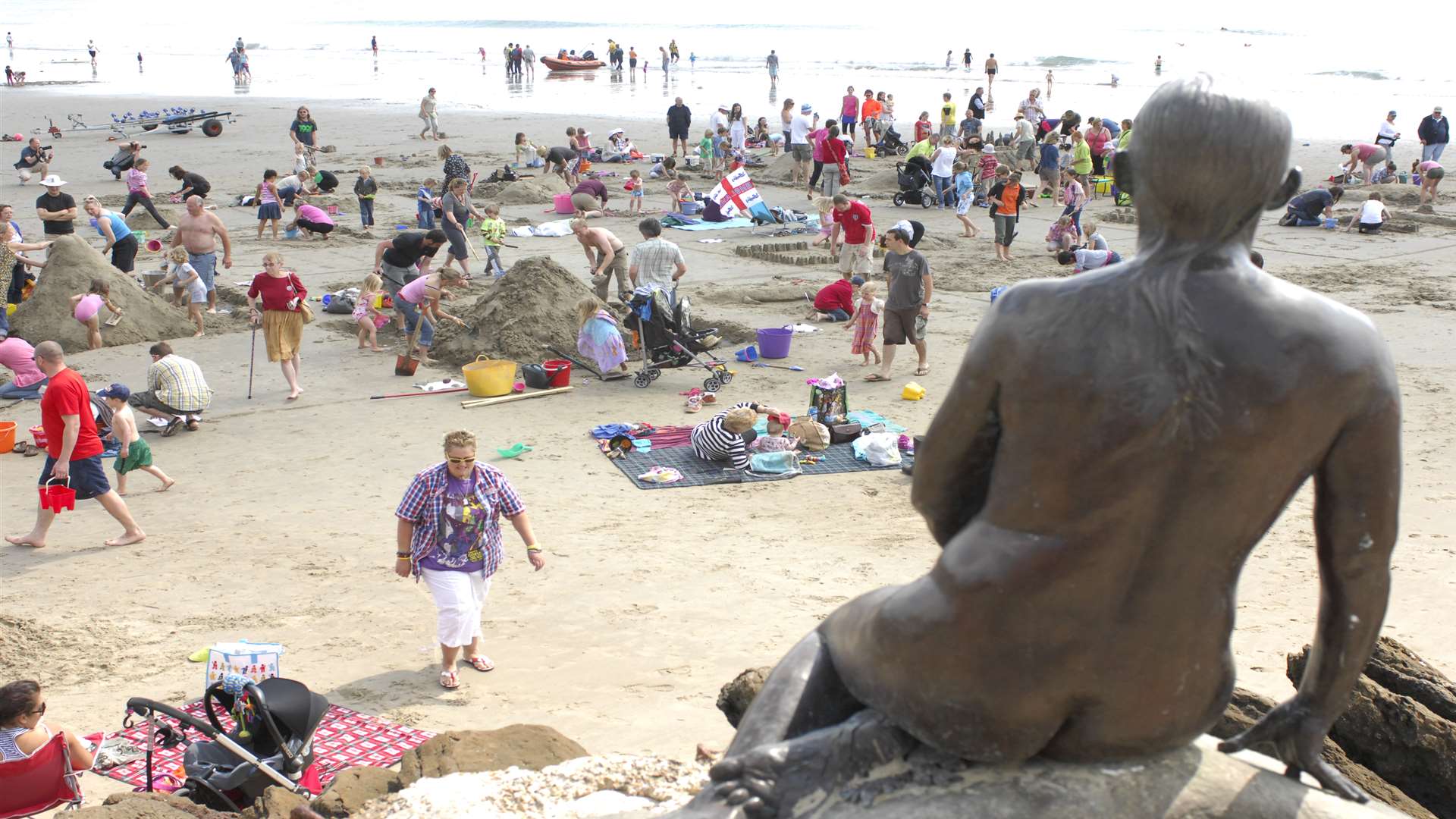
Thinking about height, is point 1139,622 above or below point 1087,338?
below

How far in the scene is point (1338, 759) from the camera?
14.2 ft

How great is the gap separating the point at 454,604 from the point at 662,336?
673cm

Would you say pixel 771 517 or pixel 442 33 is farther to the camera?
pixel 442 33

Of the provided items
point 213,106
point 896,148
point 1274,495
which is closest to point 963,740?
point 1274,495

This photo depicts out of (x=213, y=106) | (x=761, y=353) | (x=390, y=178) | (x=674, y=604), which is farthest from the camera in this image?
(x=213, y=106)

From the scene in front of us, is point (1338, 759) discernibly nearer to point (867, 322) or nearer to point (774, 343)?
point (867, 322)

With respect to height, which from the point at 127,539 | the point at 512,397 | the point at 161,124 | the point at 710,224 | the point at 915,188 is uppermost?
the point at 161,124

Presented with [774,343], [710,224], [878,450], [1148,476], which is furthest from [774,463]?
[710,224]

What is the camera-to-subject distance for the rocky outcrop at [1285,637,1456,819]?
434cm

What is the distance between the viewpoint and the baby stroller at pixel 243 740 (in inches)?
215

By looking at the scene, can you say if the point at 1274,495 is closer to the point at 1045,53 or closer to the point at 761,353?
the point at 761,353

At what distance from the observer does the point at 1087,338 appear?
244 centimetres

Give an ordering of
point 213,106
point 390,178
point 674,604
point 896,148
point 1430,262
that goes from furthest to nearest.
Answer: point 213,106 < point 896,148 < point 390,178 < point 1430,262 < point 674,604

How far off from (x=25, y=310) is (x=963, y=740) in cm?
1498
